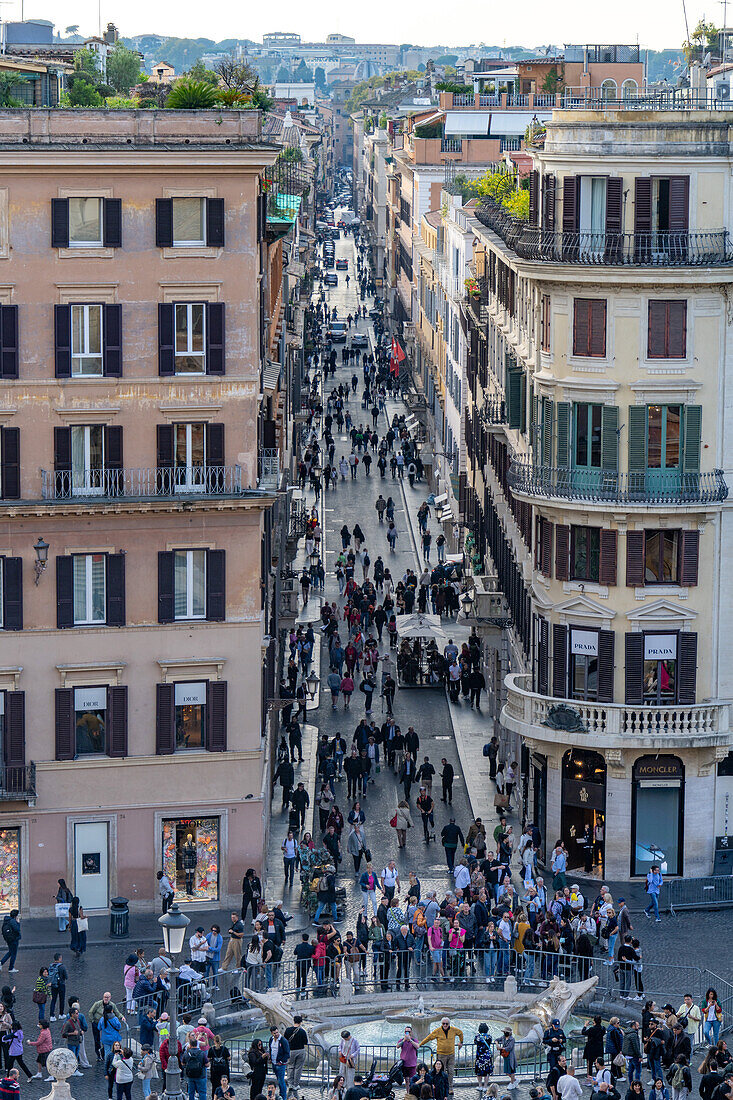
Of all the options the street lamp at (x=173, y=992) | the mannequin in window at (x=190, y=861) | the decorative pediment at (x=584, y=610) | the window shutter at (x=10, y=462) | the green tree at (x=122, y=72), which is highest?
the green tree at (x=122, y=72)

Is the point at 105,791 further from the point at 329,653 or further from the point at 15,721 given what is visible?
the point at 329,653

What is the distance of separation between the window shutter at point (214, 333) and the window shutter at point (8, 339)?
459 centimetres

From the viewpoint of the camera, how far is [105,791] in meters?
49.8

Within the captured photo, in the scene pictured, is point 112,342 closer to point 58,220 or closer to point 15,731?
point 58,220

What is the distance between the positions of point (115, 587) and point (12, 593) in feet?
8.10

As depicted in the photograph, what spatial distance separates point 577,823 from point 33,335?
61.1 ft

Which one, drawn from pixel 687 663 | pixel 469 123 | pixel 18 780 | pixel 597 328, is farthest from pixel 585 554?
pixel 469 123

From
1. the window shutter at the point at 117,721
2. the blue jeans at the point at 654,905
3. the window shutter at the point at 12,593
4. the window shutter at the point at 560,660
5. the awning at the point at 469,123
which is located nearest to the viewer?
the window shutter at the point at 12,593

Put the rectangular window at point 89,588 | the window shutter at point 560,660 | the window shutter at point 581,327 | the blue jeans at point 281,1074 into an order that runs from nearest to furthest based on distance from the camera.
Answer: the blue jeans at point 281,1074 → the rectangular window at point 89,588 → the window shutter at point 581,327 → the window shutter at point 560,660

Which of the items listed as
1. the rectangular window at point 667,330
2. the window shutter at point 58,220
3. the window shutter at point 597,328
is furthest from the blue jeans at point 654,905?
the window shutter at point 58,220

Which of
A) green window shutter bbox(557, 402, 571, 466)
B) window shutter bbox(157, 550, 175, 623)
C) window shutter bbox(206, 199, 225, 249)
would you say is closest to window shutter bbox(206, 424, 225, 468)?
window shutter bbox(157, 550, 175, 623)

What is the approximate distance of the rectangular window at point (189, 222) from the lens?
4900 centimetres

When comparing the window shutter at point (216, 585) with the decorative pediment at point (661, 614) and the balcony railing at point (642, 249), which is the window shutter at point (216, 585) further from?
the balcony railing at point (642, 249)

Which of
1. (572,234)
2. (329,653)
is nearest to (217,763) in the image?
(572,234)
